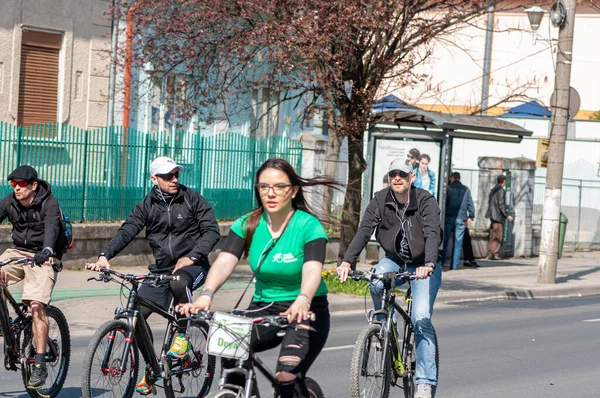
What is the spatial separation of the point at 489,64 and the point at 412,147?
29.7m

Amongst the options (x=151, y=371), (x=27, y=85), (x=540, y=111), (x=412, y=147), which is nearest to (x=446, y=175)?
(x=412, y=147)

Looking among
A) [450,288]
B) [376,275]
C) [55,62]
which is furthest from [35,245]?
[55,62]

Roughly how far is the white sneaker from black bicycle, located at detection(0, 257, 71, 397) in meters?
2.64

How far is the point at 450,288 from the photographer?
57.0 feet

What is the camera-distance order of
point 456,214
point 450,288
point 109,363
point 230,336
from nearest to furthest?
point 230,336, point 109,363, point 450,288, point 456,214

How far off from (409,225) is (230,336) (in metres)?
3.24

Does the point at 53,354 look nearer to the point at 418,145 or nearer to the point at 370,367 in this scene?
the point at 370,367

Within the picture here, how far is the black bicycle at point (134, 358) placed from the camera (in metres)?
6.93

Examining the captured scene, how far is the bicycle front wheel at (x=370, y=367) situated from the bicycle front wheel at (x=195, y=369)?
1193 millimetres

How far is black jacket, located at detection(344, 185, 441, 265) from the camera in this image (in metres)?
8.02

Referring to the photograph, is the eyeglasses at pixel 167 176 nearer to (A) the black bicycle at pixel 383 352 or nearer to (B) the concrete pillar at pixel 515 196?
(A) the black bicycle at pixel 383 352

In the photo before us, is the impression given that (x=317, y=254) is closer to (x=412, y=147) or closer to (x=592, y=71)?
(x=412, y=147)

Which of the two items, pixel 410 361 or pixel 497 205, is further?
pixel 497 205

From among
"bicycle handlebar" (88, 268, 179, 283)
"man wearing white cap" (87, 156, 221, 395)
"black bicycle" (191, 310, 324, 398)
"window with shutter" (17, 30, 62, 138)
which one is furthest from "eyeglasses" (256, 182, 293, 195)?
"window with shutter" (17, 30, 62, 138)
